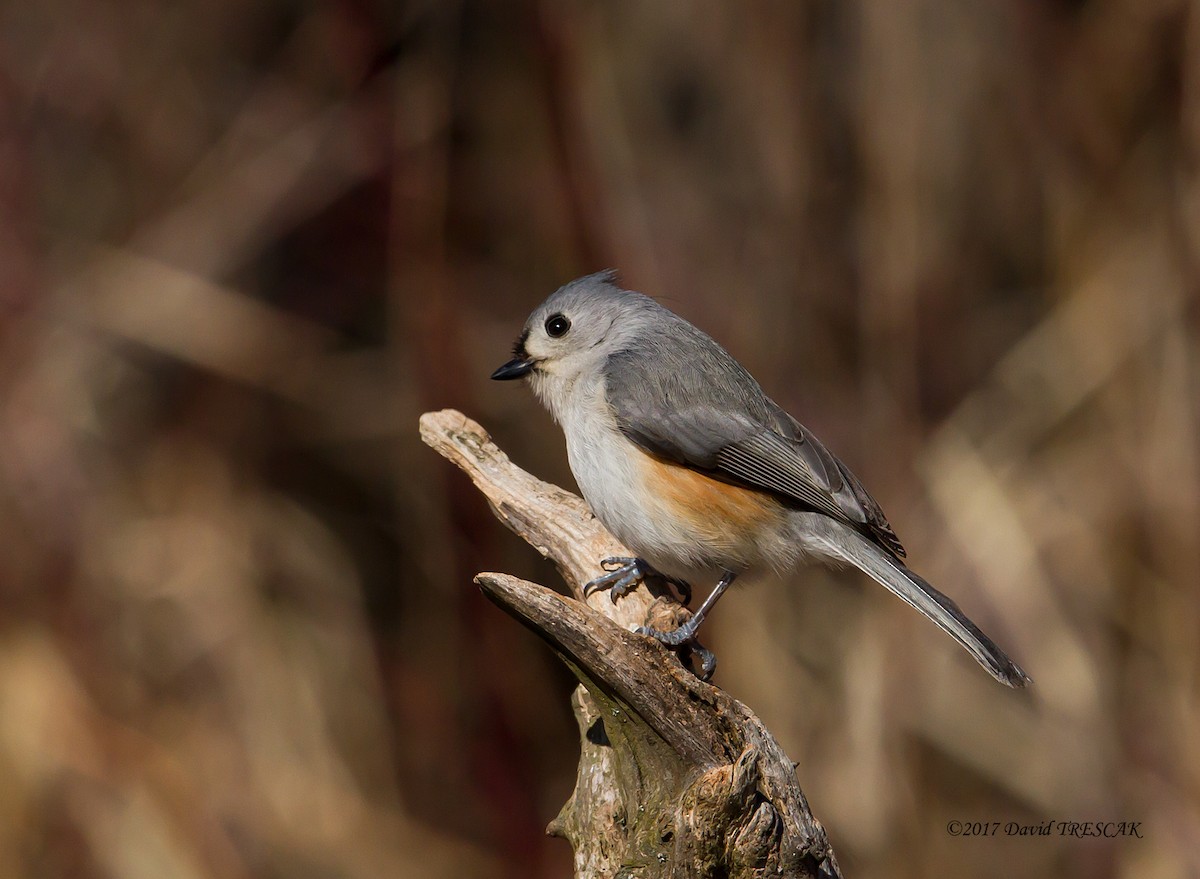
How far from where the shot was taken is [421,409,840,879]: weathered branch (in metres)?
2.05

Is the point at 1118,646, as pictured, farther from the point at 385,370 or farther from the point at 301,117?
the point at 301,117

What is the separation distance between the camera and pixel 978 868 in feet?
14.5

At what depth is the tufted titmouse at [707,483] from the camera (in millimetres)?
2701

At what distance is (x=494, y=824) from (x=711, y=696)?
7.47 ft

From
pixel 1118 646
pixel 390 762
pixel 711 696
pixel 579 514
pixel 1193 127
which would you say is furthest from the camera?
pixel 390 762

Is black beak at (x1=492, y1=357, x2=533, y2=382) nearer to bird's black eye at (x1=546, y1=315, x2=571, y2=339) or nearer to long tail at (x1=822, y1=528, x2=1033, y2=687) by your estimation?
bird's black eye at (x1=546, y1=315, x2=571, y2=339)

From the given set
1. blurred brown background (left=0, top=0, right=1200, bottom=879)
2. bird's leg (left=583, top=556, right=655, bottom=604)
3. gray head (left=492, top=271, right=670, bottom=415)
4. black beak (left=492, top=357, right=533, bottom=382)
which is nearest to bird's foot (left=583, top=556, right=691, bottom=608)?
bird's leg (left=583, top=556, right=655, bottom=604)

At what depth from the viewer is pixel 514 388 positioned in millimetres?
4602

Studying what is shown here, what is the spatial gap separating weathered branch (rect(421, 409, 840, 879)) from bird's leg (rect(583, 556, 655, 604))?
564 mm

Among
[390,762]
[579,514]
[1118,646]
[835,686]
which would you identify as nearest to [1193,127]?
[1118,646]

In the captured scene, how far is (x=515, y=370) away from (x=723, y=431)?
660 mm

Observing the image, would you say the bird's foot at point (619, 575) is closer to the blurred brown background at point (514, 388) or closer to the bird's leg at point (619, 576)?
the bird's leg at point (619, 576)

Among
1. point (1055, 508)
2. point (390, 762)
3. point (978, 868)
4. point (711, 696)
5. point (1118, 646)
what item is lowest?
point (390, 762)

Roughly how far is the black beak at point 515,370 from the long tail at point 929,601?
1.00 meters
